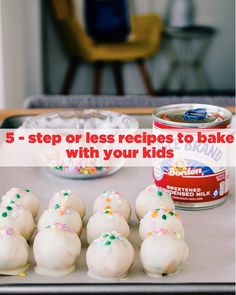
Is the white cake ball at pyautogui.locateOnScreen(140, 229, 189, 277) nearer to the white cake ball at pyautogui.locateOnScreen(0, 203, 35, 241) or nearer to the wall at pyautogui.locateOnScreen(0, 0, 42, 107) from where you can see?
the white cake ball at pyautogui.locateOnScreen(0, 203, 35, 241)

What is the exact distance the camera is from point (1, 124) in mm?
1181

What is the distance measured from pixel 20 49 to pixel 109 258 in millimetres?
2602

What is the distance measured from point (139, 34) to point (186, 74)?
43 cm

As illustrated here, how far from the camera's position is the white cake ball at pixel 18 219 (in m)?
0.68


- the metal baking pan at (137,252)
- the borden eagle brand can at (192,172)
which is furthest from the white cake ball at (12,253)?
the borden eagle brand can at (192,172)

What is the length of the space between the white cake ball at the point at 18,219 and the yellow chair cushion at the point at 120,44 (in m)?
2.76

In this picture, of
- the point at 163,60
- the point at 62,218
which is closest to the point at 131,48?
the point at 163,60

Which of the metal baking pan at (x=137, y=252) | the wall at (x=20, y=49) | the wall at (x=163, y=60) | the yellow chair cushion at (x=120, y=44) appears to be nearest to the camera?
the metal baking pan at (x=137, y=252)

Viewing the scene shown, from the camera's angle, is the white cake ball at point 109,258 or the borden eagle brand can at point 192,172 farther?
the borden eagle brand can at point 192,172

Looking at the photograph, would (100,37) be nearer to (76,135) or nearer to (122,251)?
(76,135)

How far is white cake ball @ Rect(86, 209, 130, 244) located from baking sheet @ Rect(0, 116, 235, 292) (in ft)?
0.08

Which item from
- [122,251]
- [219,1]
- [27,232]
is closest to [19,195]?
[27,232]

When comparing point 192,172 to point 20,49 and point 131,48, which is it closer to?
point 20,49

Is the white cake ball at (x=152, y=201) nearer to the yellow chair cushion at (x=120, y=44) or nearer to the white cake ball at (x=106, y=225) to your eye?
the white cake ball at (x=106, y=225)
